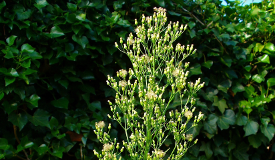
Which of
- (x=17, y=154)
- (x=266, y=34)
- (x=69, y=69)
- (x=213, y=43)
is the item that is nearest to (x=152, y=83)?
(x=69, y=69)

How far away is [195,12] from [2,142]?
6.02 feet

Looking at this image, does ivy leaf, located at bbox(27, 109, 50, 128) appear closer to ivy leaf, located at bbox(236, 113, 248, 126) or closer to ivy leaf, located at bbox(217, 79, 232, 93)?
ivy leaf, located at bbox(217, 79, 232, 93)

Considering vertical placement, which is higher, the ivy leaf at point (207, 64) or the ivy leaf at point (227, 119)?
the ivy leaf at point (207, 64)

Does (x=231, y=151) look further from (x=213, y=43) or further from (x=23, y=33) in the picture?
(x=23, y=33)

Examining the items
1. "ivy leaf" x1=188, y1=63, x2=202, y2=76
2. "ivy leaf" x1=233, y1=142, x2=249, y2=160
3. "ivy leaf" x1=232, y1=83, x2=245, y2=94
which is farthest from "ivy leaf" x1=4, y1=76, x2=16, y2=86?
"ivy leaf" x1=233, y1=142, x2=249, y2=160

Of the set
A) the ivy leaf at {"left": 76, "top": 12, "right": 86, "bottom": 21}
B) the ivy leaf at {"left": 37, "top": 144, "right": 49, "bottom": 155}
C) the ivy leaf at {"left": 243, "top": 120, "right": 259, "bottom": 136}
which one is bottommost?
the ivy leaf at {"left": 37, "top": 144, "right": 49, "bottom": 155}

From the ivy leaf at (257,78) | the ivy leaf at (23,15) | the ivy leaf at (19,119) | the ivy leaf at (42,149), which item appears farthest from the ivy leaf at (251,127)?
the ivy leaf at (23,15)

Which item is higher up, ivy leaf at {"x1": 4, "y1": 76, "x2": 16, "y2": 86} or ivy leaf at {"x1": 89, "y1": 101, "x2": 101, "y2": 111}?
ivy leaf at {"x1": 4, "y1": 76, "x2": 16, "y2": 86}

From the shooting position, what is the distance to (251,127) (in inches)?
79.4

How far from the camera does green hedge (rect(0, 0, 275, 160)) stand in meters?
1.49

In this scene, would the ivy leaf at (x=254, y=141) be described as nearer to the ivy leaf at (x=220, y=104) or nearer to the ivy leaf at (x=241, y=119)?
the ivy leaf at (x=241, y=119)

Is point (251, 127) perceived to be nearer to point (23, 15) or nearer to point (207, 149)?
point (207, 149)

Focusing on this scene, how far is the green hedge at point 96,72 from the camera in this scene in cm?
149

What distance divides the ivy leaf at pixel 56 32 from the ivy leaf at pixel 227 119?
1.45m
